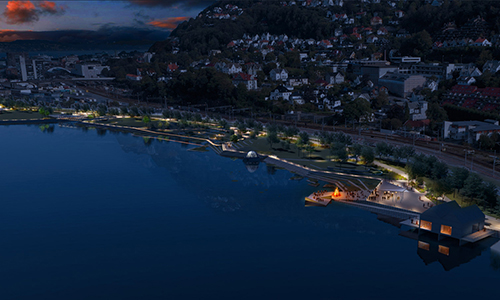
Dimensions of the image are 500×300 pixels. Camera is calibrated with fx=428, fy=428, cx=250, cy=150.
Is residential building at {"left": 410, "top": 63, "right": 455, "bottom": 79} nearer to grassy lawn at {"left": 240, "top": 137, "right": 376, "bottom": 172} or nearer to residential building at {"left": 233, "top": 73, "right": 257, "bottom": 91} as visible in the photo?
residential building at {"left": 233, "top": 73, "right": 257, "bottom": 91}

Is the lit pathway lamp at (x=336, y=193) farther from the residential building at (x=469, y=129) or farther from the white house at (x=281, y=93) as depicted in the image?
the white house at (x=281, y=93)

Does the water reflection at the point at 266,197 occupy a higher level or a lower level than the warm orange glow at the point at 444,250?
higher

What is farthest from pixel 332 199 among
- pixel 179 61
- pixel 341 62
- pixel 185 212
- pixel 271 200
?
pixel 179 61

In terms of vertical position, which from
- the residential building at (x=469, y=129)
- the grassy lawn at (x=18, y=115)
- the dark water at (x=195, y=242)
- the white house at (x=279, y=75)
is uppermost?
the white house at (x=279, y=75)

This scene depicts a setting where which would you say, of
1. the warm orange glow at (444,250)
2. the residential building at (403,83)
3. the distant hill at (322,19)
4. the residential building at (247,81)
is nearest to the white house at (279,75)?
the residential building at (247,81)

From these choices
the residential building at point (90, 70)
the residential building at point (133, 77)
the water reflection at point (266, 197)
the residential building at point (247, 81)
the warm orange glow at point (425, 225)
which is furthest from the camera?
the residential building at point (90, 70)

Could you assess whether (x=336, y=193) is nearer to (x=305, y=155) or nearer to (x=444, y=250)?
(x=444, y=250)

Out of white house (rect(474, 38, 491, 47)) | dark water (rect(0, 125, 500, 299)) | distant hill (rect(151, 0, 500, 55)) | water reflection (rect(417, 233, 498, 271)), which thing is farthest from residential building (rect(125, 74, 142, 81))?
water reflection (rect(417, 233, 498, 271))
